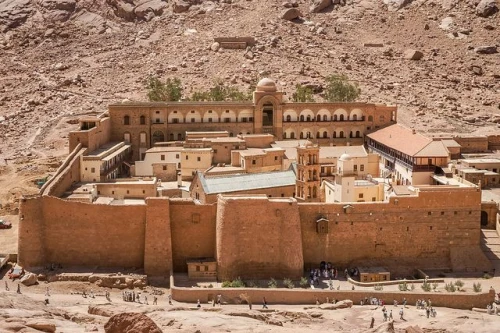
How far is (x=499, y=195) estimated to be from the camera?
145 feet

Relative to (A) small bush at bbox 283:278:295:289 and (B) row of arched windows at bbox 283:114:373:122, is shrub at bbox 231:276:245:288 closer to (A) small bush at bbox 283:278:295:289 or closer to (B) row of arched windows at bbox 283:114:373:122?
(A) small bush at bbox 283:278:295:289

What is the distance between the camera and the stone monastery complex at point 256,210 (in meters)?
37.0

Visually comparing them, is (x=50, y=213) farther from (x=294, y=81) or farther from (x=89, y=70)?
(x=89, y=70)

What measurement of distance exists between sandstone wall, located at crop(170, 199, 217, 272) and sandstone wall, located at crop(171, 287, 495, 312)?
3402 millimetres

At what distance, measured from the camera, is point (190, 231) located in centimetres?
3769

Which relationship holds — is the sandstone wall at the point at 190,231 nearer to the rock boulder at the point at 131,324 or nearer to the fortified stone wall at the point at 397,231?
the fortified stone wall at the point at 397,231

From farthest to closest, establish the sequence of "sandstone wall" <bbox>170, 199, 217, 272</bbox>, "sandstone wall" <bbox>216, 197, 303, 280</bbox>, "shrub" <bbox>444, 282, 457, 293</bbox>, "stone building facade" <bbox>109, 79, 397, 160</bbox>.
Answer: "stone building facade" <bbox>109, 79, 397, 160</bbox>
"sandstone wall" <bbox>170, 199, 217, 272</bbox>
"sandstone wall" <bbox>216, 197, 303, 280</bbox>
"shrub" <bbox>444, 282, 457, 293</bbox>

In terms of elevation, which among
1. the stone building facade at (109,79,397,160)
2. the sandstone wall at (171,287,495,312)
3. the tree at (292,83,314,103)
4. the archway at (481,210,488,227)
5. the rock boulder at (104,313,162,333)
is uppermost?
the tree at (292,83,314,103)

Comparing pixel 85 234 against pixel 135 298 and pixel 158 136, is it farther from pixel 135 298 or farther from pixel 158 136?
pixel 158 136

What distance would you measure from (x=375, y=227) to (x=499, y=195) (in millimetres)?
9876

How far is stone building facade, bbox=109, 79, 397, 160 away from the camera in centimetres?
5444

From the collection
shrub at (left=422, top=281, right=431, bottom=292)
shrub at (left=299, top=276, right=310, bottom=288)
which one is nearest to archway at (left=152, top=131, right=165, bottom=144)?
shrub at (left=299, top=276, right=310, bottom=288)

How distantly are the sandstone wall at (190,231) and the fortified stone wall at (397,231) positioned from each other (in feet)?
14.1

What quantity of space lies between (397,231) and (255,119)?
19809mm
